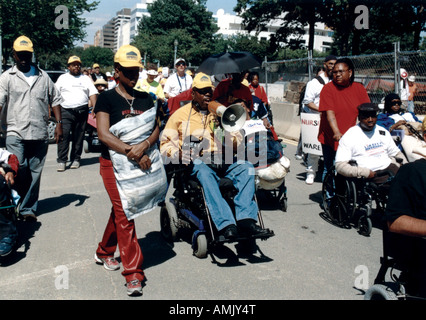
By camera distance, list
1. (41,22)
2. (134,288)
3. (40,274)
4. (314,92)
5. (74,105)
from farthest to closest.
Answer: (41,22), (74,105), (314,92), (40,274), (134,288)

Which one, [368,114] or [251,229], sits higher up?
[368,114]

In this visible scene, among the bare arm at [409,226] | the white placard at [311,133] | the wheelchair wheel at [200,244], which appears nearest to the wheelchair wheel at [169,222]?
the wheelchair wheel at [200,244]

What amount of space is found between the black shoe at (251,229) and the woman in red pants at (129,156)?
3.19 ft

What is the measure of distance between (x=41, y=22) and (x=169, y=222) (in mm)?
26186

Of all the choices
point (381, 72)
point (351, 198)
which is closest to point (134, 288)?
point (351, 198)

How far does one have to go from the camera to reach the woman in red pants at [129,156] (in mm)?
4090

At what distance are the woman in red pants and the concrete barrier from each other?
10.4m

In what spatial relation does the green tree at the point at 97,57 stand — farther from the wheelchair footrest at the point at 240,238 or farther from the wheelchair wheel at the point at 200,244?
the wheelchair footrest at the point at 240,238

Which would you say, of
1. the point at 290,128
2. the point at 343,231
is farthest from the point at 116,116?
the point at 290,128


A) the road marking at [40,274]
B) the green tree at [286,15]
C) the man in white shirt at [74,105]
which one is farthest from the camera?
the green tree at [286,15]

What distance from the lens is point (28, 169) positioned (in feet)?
20.5

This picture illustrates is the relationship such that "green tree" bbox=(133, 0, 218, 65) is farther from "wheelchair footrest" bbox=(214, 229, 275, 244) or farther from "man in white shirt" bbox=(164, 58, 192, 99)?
"wheelchair footrest" bbox=(214, 229, 275, 244)

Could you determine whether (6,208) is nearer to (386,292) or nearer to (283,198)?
(386,292)

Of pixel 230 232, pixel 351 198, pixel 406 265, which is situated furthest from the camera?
pixel 351 198
